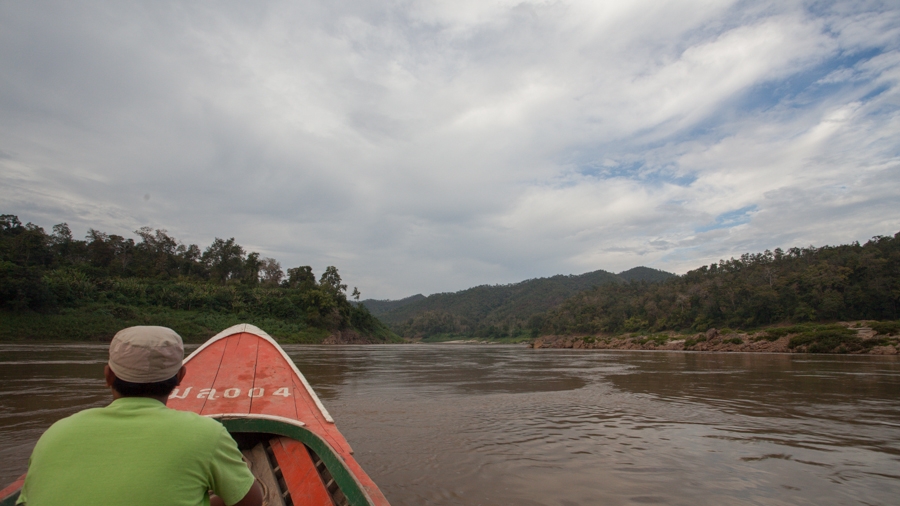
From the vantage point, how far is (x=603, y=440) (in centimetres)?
609

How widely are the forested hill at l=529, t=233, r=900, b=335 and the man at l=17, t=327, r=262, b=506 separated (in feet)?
190

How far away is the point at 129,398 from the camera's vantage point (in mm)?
1670

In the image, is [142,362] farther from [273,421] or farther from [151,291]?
[151,291]

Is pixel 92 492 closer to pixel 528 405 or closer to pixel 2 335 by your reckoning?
pixel 528 405

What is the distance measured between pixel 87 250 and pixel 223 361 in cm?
7050

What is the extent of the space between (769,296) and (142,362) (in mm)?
62432

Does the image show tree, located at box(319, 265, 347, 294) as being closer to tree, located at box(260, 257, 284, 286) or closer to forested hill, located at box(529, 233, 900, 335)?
tree, located at box(260, 257, 284, 286)

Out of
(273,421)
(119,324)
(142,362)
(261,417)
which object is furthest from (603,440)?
(119,324)

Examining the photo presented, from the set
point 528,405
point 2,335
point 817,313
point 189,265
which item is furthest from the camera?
point 189,265

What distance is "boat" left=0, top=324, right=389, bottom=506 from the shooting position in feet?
10.1

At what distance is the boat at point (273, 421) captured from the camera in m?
3.07

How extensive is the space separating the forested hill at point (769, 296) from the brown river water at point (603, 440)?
146ft

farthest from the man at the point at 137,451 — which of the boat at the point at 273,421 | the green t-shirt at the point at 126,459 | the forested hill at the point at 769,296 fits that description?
the forested hill at the point at 769,296

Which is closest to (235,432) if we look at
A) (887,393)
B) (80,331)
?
(887,393)
